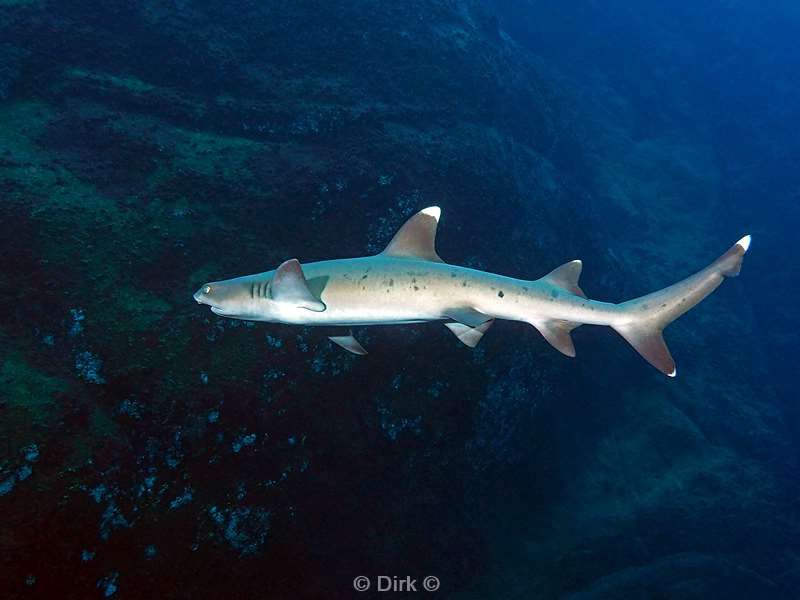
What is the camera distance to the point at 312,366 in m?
6.54

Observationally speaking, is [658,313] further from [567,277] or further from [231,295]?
[231,295]

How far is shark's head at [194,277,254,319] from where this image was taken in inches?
186

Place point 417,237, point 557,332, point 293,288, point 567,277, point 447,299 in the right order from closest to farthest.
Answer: point 293,288 → point 447,299 → point 557,332 → point 567,277 → point 417,237

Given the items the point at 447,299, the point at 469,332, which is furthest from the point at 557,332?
the point at 447,299

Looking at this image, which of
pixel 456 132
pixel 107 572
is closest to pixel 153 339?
pixel 107 572

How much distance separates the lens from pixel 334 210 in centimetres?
778

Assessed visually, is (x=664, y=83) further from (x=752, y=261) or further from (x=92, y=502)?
(x=92, y=502)

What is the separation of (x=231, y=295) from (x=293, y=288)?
832mm

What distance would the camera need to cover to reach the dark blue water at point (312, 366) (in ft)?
16.4

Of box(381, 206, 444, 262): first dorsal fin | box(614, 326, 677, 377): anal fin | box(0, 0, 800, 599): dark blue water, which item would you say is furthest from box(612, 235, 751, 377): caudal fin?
box(0, 0, 800, 599): dark blue water

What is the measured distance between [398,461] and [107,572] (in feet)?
13.8

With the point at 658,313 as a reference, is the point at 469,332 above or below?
above

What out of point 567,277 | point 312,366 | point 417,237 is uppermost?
point 417,237

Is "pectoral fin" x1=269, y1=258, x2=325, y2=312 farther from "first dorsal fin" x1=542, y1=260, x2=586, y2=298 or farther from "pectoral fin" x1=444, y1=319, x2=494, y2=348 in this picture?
"first dorsal fin" x1=542, y1=260, x2=586, y2=298
